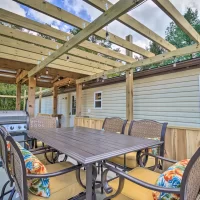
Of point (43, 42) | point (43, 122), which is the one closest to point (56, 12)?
point (43, 42)

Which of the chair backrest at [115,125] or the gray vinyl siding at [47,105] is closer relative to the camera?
the chair backrest at [115,125]

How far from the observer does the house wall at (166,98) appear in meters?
4.21

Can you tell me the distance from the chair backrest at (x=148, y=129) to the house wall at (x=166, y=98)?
225 centimetres

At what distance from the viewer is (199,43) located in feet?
10.2

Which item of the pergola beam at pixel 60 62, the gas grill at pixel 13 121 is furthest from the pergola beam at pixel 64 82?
the gas grill at pixel 13 121

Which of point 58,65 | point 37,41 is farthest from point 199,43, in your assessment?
point 58,65

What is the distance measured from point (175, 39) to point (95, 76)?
7394mm

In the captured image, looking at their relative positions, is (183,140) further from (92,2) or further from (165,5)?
(92,2)

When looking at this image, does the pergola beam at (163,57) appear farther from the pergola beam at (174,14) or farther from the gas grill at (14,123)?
the gas grill at (14,123)

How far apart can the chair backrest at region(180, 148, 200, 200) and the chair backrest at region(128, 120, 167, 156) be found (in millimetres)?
1274

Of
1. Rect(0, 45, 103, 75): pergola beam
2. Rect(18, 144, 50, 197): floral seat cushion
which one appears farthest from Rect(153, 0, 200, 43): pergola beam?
Rect(0, 45, 103, 75): pergola beam

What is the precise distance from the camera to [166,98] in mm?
4801

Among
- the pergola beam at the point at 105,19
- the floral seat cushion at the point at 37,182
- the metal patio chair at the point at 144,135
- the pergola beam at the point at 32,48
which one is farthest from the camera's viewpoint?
the pergola beam at the point at 32,48

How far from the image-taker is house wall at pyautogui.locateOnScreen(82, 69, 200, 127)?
4215mm
